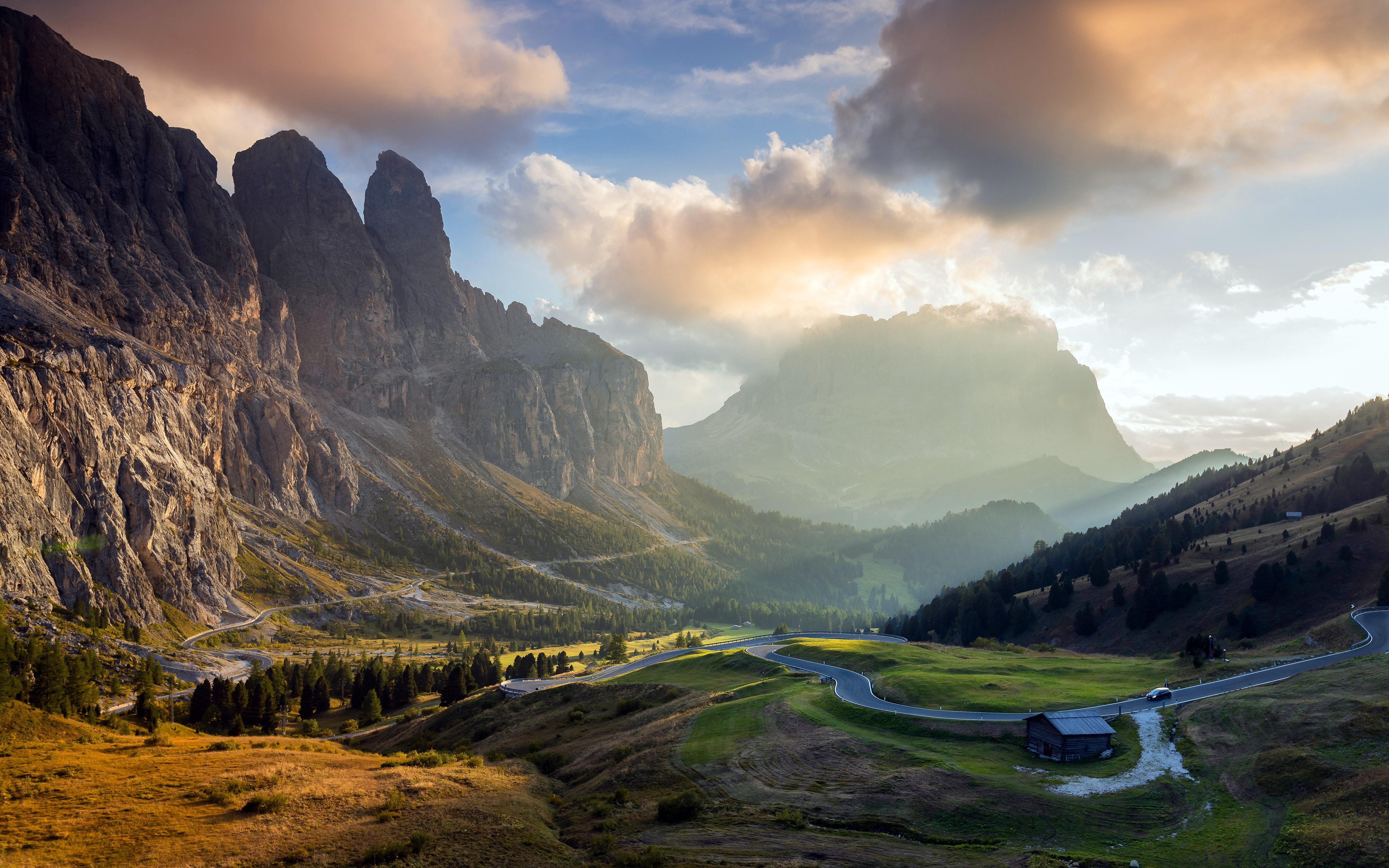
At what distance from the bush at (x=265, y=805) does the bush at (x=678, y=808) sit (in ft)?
66.2

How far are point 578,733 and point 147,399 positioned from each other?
19946 centimetres

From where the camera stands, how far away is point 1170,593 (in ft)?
368

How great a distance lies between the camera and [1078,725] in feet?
152

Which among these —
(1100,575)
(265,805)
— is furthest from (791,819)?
(1100,575)

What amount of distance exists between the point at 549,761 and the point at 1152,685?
176 feet

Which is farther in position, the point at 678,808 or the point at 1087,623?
the point at 1087,623

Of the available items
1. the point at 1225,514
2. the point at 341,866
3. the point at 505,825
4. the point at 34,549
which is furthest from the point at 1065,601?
the point at 34,549

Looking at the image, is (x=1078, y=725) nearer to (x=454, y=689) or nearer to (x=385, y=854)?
(x=385, y=854)

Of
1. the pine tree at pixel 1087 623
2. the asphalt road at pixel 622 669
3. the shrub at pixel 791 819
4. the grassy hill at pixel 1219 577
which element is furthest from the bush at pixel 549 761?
the pine tree at pixel 1087 623

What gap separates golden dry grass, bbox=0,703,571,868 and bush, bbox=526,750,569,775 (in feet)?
31.0

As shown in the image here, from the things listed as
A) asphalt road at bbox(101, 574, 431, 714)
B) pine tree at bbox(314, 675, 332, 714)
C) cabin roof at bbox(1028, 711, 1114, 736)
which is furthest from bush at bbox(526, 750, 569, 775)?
pine tree at bbox(314, 675, 332, 714)

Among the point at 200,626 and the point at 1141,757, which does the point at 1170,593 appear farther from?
the point at 200,626

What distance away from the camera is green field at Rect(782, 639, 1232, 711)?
5962 centimetres

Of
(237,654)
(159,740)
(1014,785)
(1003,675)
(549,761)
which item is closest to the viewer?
(1014,785)
